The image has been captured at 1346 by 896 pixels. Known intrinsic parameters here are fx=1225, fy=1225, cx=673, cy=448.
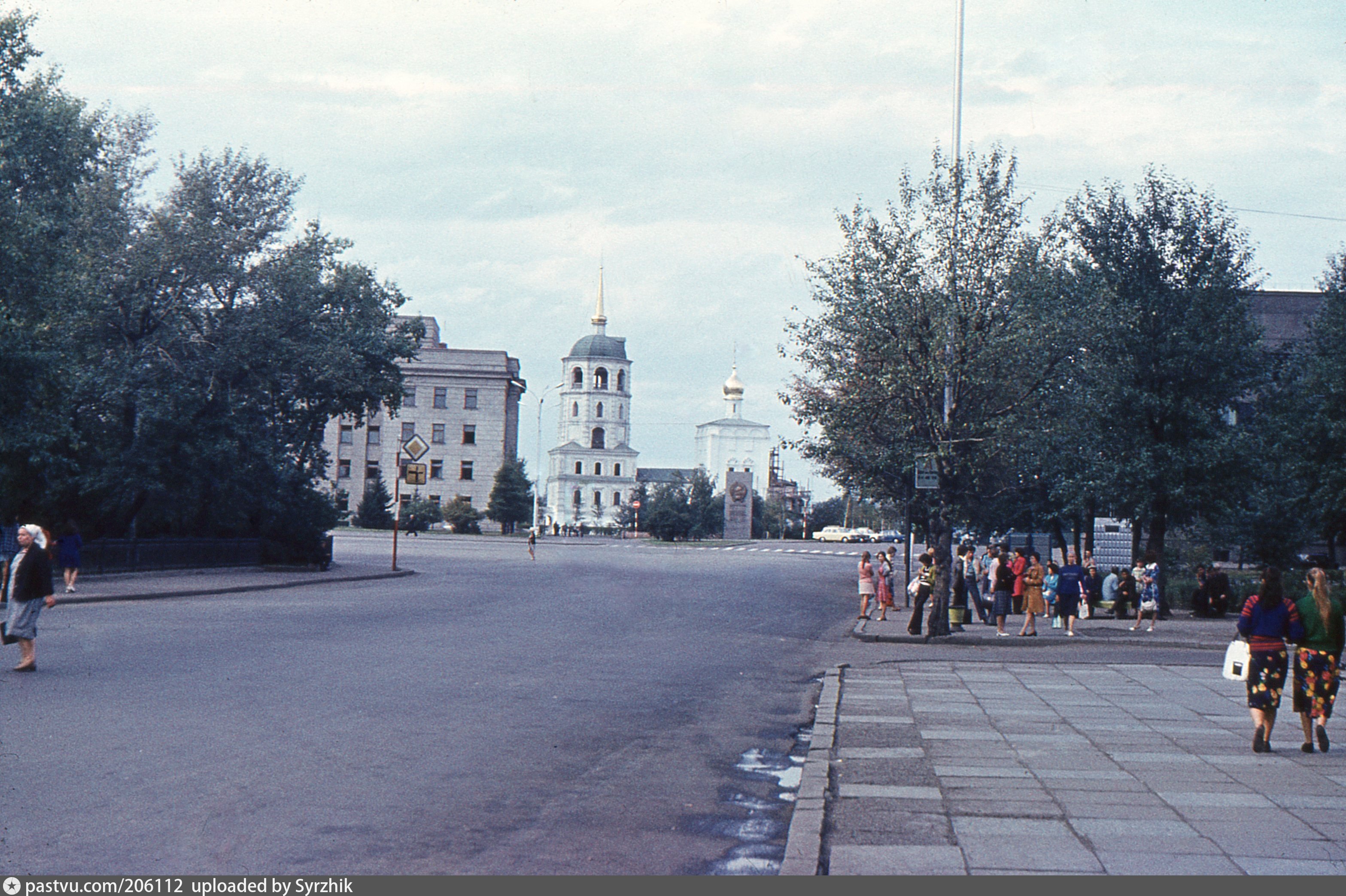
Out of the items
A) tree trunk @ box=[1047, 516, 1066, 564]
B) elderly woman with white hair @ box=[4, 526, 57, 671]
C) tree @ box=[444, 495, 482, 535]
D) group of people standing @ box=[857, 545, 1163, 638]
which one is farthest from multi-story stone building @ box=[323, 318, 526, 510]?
elderly woman with white hair @ box=[4, 526, 57, 671]

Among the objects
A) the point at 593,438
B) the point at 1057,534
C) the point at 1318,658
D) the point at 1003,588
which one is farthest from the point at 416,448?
the point at 593,438

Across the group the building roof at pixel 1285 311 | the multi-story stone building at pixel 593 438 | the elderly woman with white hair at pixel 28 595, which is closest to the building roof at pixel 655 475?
the multi-story stone building at pixel 593 438

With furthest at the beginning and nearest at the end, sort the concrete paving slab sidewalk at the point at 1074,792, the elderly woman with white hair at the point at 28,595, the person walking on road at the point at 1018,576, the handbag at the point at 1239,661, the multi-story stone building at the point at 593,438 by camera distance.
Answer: the multi-story stone building at the point at 593,438 → the person walking on road at the point at 1018,576 → the elderly woman with white hair at the point at 28,595 → the handbag at the point at 1239,661 → the concrete paving slab sidewalk at the point at 1074,792

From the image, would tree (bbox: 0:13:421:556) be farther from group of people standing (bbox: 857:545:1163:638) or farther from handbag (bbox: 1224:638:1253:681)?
handbag (bbox: 1224:638:1253:681)

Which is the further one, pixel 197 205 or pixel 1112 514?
pixel 197 205

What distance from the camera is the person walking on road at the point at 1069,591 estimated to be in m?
23.2

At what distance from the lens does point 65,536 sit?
26516 millimetres

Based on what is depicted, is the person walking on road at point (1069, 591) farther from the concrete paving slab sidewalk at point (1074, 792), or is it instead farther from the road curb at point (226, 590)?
the road curb at point (226, 590)

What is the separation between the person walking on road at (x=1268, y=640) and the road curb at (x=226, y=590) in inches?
830

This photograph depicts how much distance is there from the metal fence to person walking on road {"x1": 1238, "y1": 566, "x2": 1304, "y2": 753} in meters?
24.4

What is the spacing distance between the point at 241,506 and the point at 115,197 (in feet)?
30.9

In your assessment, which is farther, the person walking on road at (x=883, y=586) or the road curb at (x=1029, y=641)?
the person walking on road at (x=883, y=586)

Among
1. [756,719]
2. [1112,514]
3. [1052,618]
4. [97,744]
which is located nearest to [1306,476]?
[1112,514]

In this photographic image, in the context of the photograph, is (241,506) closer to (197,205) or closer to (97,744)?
(197,205)
